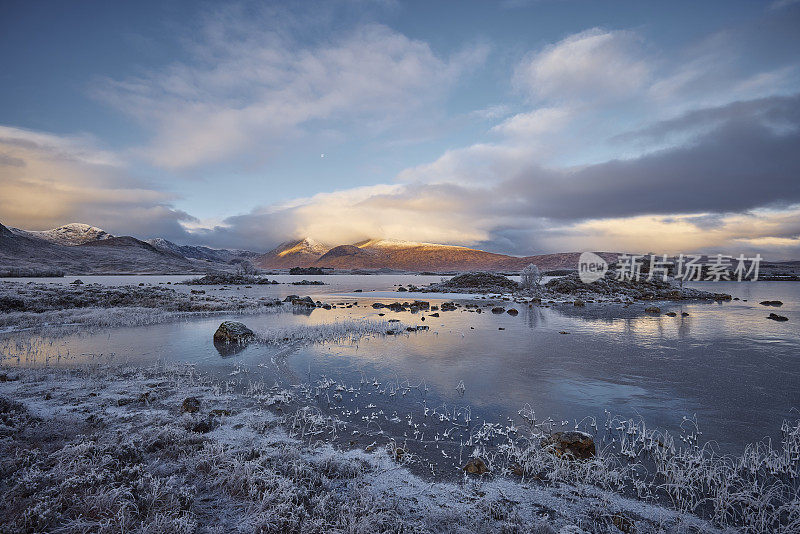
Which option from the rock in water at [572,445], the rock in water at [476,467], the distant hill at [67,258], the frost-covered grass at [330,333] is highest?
the distant hill at [67,258]

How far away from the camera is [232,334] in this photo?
21.0 meters

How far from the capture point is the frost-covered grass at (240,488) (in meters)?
5.34

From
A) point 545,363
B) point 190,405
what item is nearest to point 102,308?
point 190,405

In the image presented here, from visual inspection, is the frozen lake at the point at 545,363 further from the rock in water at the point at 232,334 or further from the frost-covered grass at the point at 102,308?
the frost-covered grass at the point at 102,308

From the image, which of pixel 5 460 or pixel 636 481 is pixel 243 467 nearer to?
pixel 5 460

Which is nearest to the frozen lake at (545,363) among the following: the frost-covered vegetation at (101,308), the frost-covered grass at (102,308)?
the frost-covered grass at (102,308)

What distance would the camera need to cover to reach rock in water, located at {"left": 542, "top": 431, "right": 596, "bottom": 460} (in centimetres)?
754

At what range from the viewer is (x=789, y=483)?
693 cm

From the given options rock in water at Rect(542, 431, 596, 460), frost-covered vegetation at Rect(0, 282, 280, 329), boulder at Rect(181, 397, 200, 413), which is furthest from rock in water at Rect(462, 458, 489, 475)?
frost-covered vegetation at Rect(0, 282, 280, 329)

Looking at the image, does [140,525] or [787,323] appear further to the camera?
[787,323]

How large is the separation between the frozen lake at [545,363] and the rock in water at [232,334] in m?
1.27

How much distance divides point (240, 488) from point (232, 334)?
54.0ft

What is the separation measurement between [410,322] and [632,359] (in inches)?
633

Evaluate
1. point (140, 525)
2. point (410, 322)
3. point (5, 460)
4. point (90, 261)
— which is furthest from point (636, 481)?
point (90, 261)
